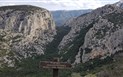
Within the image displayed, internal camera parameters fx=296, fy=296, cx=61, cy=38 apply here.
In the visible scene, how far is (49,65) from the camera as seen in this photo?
39062 mm

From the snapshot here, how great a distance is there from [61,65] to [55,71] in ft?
6.05

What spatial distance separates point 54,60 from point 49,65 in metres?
1.22

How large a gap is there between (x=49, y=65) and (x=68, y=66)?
8.64 feet

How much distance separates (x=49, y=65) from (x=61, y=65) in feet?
5.37

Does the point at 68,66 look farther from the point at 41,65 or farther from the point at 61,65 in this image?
the point at 41,65

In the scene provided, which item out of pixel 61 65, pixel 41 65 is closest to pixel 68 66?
pixel 61 65

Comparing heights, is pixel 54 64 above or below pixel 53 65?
above

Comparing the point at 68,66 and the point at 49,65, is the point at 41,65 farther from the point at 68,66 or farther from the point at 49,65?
the point at 68,66

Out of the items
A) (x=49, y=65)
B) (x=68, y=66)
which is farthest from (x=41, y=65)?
(x=68, y=66)

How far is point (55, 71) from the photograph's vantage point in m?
40.8

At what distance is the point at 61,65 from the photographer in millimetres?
39469

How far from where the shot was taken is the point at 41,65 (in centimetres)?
3888

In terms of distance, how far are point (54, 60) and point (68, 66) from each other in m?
2.05

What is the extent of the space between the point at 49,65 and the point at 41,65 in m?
1.06
